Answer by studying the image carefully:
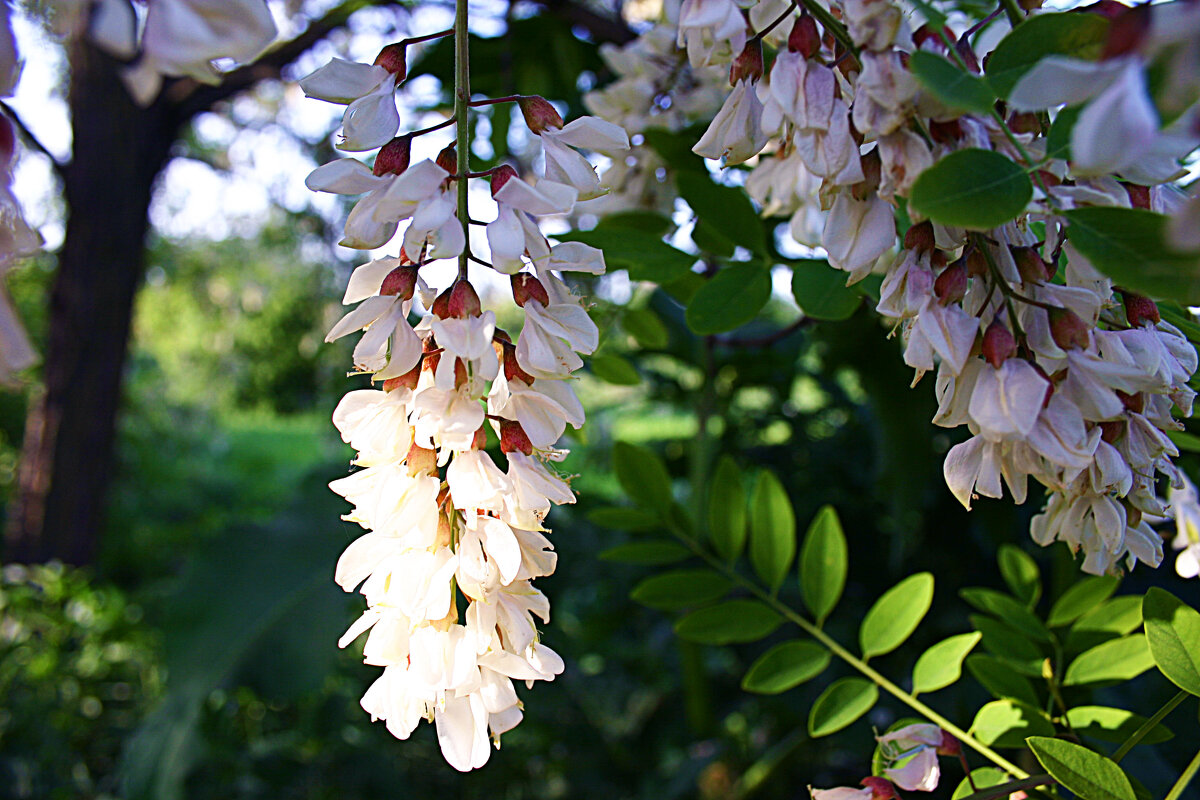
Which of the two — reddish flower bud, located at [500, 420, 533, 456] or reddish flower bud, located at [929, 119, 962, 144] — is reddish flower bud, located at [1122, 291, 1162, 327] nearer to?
reddish flower bud, located at [929, 119, 962, 144]

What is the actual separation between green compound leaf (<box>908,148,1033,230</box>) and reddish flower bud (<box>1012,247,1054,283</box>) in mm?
28

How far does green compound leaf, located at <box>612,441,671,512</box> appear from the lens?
502 millimetres

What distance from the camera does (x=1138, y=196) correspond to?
24 centimetres

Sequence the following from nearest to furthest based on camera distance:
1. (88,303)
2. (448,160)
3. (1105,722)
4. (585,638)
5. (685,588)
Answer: (448,160)
(1105,722)
(685,588)
(585,638)
(88,303)

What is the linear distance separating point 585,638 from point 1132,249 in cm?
74

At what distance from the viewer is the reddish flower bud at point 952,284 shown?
23 cm

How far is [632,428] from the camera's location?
2553 mm

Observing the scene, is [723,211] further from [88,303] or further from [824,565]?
[88,303]

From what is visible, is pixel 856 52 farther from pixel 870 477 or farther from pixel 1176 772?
pixel 870 477

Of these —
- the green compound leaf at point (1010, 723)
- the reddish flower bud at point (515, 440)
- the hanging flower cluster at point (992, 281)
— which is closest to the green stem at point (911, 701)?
the green compound leaf at point (1010, 723)

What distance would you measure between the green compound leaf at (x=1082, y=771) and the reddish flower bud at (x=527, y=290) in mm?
196

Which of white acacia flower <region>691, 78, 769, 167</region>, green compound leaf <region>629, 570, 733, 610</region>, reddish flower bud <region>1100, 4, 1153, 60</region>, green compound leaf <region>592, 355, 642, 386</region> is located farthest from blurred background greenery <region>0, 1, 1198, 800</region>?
reddish flower bud <region>1100, 4, 1153, 60</region>

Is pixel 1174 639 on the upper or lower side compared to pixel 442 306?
lower

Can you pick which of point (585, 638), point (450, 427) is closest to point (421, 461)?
point (450, 427)
